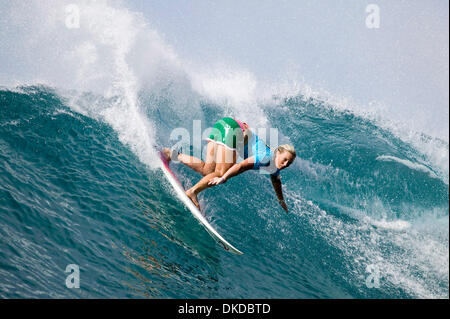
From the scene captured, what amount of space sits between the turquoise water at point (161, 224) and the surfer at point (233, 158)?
0.72 metres

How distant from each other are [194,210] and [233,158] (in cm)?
104

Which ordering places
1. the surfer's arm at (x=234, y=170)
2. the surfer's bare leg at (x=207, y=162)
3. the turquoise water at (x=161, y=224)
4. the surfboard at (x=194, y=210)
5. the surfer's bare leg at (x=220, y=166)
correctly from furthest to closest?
1. the surfer's bare leg at (x=207, y=162)
2. the surfer's bare leg at (x=220, y=166)
3. the surfboard at (x=194, y=210)
4. the surfer's arm at (x=234, y=170)
5. the turquoise water at (x=161, y=224)

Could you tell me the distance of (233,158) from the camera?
562 cm

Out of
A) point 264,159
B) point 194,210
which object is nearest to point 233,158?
point 264,159

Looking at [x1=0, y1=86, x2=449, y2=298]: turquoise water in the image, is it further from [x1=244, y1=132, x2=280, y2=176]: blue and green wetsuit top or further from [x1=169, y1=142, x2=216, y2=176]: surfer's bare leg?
[x1=244, y1=132, x2=280, y2=176]: blue and green wetsuit top

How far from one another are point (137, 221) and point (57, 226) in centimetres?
108

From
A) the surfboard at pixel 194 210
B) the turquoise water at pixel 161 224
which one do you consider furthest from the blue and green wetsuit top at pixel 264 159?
the turquoise water at pixel 161 224

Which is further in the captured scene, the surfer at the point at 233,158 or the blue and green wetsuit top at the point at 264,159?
the blue and green wetsuit top at the point at 264,159

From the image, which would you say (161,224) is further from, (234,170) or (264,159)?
(264,159)

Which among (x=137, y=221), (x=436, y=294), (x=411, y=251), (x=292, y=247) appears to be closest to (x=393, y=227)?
(x=411, y=251)

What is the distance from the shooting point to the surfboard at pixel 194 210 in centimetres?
512

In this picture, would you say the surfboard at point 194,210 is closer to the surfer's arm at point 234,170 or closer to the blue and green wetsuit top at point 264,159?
the surfer's arm at point 234,170

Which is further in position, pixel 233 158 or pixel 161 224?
pixel 233 158
